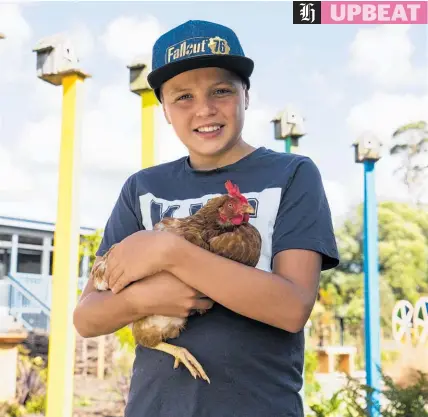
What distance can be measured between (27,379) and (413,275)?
1275 centimetres

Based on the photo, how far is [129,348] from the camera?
5.77 metres

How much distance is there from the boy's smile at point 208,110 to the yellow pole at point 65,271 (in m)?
2.74

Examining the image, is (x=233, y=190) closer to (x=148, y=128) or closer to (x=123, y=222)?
(x=123, y=222)

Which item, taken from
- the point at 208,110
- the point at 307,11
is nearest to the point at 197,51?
the point at 208,110

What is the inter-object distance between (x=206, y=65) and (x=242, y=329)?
0.49 m

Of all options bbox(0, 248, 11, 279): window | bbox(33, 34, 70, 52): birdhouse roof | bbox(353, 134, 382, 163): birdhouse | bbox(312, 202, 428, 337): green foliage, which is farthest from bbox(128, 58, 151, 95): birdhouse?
bbox(312, 202, 428, 337): green foliage

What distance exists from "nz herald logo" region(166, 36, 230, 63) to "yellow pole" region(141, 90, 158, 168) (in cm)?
295

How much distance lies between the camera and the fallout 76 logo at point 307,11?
10.4 feet

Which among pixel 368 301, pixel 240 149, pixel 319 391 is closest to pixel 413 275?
pixel 319 391

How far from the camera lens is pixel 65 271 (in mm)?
3852

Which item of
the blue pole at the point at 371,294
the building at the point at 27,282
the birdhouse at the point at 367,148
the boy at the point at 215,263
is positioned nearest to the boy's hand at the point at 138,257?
the boy at the point at 215,263

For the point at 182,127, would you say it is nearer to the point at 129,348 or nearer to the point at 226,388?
the point at 226,388

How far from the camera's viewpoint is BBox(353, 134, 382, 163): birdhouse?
5.27 metres

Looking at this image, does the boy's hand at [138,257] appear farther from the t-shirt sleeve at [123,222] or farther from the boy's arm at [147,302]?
the t-shirt sleeve at [123,222]
